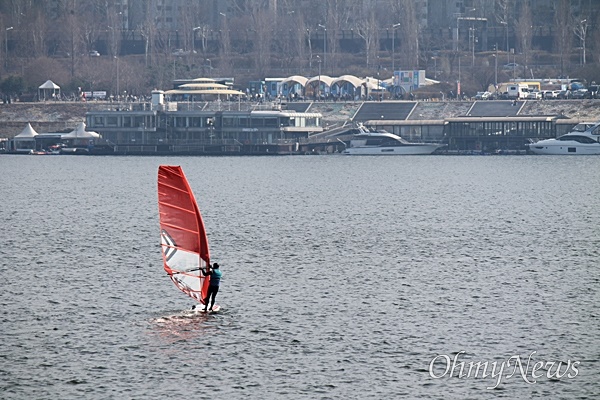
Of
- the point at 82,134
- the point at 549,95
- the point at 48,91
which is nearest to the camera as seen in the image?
the point at 82,134

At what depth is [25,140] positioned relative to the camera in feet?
469

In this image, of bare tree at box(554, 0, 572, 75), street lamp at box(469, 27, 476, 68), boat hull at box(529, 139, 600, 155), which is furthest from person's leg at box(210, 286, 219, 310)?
street lamp at box(469, 27, 476, 68)

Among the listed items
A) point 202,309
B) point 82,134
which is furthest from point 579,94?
point 202,309

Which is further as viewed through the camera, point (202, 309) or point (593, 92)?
point (593, 92)

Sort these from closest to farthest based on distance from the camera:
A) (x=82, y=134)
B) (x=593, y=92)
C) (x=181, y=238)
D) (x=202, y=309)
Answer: (x=181, y=238) → (x=202, y=309) → (x=82, y=134) → (x=593, y=92)

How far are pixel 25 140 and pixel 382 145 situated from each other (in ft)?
115

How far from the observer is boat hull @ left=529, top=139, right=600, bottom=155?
12900 cm

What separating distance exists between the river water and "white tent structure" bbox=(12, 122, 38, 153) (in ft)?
188

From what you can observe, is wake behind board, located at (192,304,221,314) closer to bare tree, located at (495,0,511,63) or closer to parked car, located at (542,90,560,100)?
parked car, located at (542,90,560,100)

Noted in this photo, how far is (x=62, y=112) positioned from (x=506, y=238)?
9518 cm

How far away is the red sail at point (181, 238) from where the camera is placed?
41688mm

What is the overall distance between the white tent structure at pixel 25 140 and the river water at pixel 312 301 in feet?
188

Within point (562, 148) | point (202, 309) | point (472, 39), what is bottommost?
point (562, 148)

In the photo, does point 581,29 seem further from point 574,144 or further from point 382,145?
point 382,145
